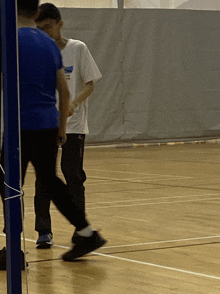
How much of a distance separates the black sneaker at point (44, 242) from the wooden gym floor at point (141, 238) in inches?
1.6

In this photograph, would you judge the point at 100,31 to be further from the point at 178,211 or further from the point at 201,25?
the point at 178,211

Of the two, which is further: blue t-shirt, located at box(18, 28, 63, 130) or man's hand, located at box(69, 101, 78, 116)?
man's hand, located at box(69, 101, 78, 116)

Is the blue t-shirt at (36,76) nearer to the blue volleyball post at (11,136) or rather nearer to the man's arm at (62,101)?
the man's arm at (62,101)

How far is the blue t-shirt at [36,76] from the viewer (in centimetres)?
356

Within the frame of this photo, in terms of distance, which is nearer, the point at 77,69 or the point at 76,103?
the point at 76,103

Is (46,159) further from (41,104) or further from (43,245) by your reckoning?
(43,245)

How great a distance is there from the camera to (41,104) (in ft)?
11.9

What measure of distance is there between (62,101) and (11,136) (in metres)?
1.57

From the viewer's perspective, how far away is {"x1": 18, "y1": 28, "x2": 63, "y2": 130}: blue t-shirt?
3557 mm

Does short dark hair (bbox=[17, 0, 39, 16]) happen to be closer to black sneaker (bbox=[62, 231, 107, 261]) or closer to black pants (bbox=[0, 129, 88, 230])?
black pants (bbox=[0, 129, 88, 230])

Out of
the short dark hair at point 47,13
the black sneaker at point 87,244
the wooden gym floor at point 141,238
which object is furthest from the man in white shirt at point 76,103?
the black sneaker at point 87,244

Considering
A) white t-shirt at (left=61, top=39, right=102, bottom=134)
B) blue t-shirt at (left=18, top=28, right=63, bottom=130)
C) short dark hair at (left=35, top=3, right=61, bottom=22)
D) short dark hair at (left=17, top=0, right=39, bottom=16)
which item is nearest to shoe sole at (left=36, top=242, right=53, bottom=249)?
white t-shirt at (left=61, top=39, right=102, bottom=134)

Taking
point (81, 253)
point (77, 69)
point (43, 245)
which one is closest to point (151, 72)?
point (77, 69)

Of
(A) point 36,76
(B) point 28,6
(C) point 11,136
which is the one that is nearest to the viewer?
(C) point 11,136
